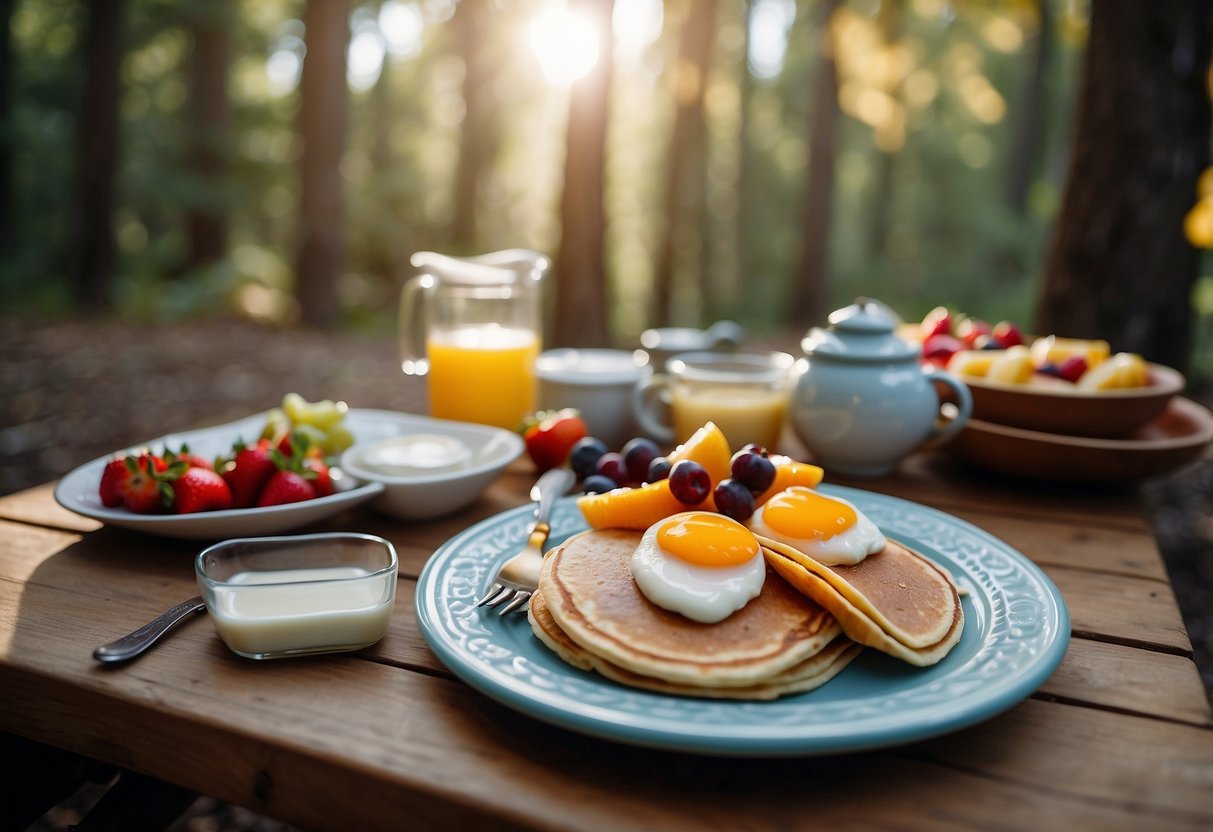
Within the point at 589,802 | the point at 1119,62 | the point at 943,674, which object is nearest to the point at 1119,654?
the point at 943,674

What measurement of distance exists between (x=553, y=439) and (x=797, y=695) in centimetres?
104

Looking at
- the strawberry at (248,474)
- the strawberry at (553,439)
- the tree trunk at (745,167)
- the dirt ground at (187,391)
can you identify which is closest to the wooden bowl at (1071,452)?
the strawberry at (553,439)

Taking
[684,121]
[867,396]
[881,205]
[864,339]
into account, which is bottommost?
[867,396]

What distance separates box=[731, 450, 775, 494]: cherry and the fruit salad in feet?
2.99

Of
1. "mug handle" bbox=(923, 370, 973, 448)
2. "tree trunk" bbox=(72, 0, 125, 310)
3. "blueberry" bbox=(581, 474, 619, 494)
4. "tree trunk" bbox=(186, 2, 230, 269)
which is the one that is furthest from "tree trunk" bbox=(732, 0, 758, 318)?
"blueberry" bbox=(581, 474, 619, 494)

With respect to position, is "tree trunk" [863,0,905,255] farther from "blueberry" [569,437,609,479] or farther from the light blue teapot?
"blueberry" [569,437,609,479]

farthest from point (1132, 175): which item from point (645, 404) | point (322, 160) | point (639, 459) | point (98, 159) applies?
point (98, 159)

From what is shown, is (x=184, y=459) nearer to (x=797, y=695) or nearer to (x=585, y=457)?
(x=585, y=457)

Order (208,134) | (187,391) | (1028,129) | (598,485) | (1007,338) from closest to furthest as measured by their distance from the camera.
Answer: (598,485)
(1007,338)
(187,391)
(208,134)
(1028,129)

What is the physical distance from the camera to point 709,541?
3.50 feet

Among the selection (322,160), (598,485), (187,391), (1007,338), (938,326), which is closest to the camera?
(598,485)

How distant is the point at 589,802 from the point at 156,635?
638mm

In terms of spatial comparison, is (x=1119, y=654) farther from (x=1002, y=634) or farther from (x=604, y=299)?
(x=604, y=299)

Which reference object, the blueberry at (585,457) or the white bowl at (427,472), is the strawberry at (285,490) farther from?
the blueberry at (585,457)
